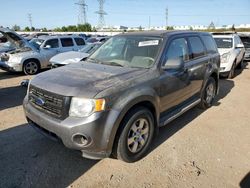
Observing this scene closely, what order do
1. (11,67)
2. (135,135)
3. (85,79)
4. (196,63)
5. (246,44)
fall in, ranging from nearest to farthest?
(85,79)
(135,135)
(196,63)
(11,67)
(246,44)

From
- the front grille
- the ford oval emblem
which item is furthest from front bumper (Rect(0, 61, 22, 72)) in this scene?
the ford oval emblem

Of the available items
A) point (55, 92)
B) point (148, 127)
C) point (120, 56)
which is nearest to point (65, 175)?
point (55, 92)

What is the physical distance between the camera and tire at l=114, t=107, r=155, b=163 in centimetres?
286

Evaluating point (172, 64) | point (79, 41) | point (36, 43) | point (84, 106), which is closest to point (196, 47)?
point (172, 64)

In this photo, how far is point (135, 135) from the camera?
3107 mm

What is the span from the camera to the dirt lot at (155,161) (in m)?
2.79

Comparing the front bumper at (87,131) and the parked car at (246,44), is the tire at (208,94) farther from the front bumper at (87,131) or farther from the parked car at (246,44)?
the parked car at (246,44)

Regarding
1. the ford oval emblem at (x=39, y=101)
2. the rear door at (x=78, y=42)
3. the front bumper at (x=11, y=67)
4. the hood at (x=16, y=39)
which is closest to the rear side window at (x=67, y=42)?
the rear door at (x=78, y=42)

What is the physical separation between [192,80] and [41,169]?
3.11 meters

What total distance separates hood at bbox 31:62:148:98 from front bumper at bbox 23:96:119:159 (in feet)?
0.99

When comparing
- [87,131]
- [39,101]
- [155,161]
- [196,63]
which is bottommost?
[155,161]

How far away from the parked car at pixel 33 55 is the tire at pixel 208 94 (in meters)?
7.46

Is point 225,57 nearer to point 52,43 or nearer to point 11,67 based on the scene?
point 52,43

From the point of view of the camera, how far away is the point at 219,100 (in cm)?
611
